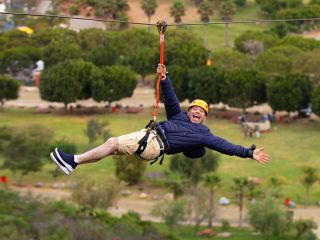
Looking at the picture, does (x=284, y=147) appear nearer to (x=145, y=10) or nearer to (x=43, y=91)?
(x=43, y=91)

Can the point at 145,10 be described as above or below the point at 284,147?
above

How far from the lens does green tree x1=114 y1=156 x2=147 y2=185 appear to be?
53.2 m

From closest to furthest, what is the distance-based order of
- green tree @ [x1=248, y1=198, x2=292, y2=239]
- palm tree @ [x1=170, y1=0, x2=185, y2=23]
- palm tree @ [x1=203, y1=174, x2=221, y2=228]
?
green tree @ [x1=248, y1=198, x2=292, y2=239]
palm tree @ [x1=203, y1=174, x2=221, y2=228]
palm tree @ [x1=170, y1=0, x2=185, y2=23]

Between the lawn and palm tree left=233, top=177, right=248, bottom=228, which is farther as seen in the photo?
palm tree left=233, top=177, right=248, bottom=228

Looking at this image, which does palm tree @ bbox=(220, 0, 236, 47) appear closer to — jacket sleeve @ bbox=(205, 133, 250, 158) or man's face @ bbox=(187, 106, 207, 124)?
man's face @ bbox=(187, 106, 207, 124)

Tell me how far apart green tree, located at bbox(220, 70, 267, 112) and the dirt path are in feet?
63.3

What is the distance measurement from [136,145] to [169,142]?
1.99 ft

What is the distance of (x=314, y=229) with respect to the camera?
45.2 meters

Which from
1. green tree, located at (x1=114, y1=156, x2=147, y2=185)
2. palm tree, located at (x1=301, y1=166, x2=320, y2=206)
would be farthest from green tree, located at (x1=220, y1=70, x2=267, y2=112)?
palm tree, located at (x1=301, y1=166, x2=320, y2=206)

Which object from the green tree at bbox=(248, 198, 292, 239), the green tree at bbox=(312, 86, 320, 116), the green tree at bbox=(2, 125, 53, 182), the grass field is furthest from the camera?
the green tree at bbox=(312, 86, 320, 116)

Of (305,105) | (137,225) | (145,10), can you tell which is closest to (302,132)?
(305,105)

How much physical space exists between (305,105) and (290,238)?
25.3m

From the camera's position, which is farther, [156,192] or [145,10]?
[145,10]

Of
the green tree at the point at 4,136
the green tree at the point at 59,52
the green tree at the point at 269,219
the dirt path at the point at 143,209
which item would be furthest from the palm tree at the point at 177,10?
the green tree at the point at 269,219
